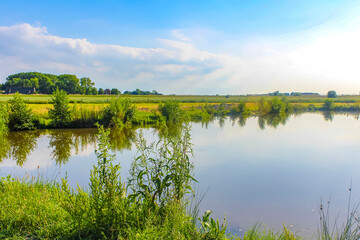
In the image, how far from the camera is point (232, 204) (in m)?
5.70

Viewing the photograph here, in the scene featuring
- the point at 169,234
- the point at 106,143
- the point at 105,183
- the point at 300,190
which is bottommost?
the point at 300,190

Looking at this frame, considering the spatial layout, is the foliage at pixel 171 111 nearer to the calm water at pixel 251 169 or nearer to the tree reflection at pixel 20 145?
the calm water at pixel 251 169

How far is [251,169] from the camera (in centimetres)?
862

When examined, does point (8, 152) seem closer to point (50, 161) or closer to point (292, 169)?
point (50, 161)

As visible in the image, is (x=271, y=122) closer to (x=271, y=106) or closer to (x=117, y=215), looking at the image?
(x=271, y=106)

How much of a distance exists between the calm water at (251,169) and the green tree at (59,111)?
289 centimetres

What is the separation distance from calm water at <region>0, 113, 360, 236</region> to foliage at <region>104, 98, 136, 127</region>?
13.7 feet

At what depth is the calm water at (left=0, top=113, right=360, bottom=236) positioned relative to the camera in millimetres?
5457

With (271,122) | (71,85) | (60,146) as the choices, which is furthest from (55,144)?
(71,85)

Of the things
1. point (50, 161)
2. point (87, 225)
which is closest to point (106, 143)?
point (87, 225)

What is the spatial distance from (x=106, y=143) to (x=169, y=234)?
50.6 inches

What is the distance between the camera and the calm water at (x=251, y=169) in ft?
17.9

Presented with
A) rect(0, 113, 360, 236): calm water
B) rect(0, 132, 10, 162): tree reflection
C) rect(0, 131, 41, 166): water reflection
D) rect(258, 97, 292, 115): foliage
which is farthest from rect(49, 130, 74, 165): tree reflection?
rect(258, 97, 292, 115): foliage

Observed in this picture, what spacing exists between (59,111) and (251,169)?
46.7 feet
